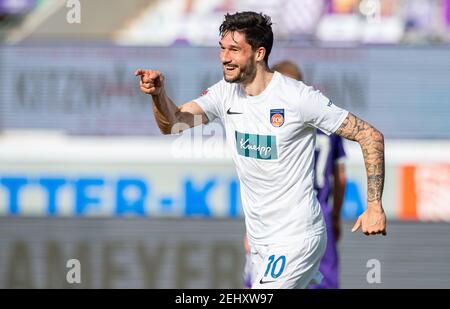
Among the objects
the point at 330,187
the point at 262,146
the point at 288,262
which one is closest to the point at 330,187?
the point at 330,187

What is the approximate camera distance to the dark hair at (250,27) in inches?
227

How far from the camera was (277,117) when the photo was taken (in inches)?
228

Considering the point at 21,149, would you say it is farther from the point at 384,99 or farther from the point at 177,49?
the point at 384,99

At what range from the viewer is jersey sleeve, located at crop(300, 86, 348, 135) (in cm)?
573

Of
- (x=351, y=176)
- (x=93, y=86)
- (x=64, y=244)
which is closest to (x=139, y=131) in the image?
(x=93, y=86)

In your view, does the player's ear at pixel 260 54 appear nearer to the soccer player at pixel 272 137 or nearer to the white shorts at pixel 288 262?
the soccer player at pixel 272 137

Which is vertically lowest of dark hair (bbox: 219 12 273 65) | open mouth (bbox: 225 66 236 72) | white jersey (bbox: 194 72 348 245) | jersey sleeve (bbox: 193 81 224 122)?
white jersey (bbox: 194 72 348 245)

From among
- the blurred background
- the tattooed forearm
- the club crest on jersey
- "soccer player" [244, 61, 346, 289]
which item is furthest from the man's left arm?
the blurred background

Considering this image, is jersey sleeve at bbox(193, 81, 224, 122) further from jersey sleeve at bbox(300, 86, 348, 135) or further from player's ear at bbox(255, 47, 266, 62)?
jersey sleeve at bbox(300, 86, 348, 135)

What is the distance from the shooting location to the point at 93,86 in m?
10.7

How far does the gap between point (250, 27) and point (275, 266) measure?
1.30m

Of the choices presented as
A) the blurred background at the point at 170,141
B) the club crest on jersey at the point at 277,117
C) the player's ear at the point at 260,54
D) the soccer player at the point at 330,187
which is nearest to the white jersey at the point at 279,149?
the club crest on jersey at the point at 277,117

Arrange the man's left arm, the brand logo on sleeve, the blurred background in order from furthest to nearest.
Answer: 1. the blurred background
2. the brand logo on sleeve
3. the man's left arm

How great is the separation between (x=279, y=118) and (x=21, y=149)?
5.47 m
